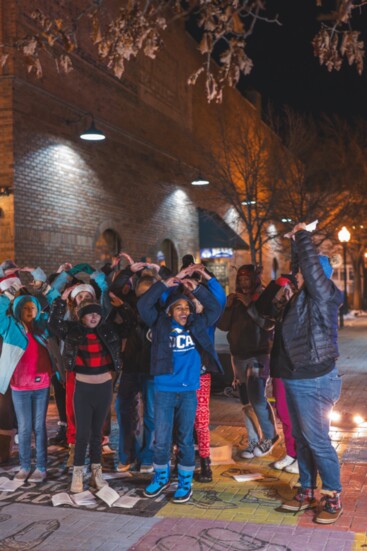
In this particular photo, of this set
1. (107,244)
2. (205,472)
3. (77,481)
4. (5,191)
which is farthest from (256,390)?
(107,244)

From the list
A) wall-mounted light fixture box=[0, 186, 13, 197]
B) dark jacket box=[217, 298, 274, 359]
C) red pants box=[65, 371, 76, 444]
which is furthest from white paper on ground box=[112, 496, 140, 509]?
wall-mounted light fixture box=[0, 186, 13, 197]

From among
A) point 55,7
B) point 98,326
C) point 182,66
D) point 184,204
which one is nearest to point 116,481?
point 98,326

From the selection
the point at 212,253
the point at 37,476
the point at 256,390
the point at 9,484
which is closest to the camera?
the point at 9,484

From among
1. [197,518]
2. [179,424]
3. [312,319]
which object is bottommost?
[197,518]

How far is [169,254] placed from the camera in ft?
73.3

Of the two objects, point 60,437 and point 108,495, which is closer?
point 108,495

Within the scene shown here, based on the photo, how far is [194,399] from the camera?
19.4 ft

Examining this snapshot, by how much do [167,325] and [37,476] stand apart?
2042mm

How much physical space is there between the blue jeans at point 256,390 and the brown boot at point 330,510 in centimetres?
184

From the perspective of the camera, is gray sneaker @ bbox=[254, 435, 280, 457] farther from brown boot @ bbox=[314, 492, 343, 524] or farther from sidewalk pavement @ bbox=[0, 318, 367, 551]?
brown boot @ bbox=[314, 492, 343, 524]

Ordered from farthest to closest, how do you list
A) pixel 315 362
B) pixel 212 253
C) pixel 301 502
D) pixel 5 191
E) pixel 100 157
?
1. pixel 212 253
2. pixel 100 157
3. pixel 5 191
4. pixel 301 502
5. pixel 315 362

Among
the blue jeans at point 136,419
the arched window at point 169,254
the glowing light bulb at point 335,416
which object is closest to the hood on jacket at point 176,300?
the blue jeans at point 136,419

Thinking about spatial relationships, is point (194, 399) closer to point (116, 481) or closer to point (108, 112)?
point (116, 481)

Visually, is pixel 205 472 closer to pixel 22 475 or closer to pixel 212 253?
pixel 22 475
